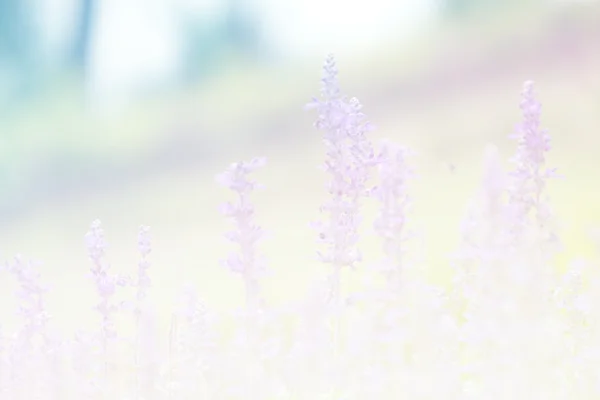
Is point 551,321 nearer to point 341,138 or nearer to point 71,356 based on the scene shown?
point 341,138

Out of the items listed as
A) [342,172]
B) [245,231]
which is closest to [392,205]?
[342,172]

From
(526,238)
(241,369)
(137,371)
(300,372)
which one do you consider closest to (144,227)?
(137,371)

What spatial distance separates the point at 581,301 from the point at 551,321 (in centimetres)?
68

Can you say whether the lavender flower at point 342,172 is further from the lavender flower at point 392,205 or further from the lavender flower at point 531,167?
the lavender flower at point 531,167

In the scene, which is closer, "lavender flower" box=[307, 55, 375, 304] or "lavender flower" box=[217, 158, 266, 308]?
"lavender flower" box=[217, 158, 266, 308]

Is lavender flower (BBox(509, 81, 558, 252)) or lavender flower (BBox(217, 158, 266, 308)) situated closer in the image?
lavender flower (BBox(217, 158, 266, 308))

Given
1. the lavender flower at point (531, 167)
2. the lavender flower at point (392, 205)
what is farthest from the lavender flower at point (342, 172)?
the lavender flower at point (531, 167)

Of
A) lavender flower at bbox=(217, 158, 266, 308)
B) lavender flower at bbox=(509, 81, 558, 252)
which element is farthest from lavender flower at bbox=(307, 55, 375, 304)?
lavender flower at bbox=(509, 81, 558, 252)

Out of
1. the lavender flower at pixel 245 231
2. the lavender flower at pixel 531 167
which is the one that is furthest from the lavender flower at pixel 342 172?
the lavender flower at pixel 531 167

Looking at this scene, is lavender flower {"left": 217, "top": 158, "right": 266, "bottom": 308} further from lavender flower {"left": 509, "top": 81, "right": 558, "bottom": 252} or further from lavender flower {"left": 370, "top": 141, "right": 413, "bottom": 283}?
lavender flower {"left": 509, "top": 81, "right": 558, "bottom": 252}

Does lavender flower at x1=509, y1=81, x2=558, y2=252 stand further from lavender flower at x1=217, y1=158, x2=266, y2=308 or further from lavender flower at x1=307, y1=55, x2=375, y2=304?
lavender flower at x1=217, y1=158, x2=266, y2=308

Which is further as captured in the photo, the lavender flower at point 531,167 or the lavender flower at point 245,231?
the lavender flower at point 531,167

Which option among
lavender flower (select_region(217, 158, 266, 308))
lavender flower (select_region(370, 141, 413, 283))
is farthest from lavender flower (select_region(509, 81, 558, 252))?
lavender flower (select_region(217, 158, 266, 308))

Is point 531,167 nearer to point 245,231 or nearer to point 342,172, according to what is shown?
point 342,172
